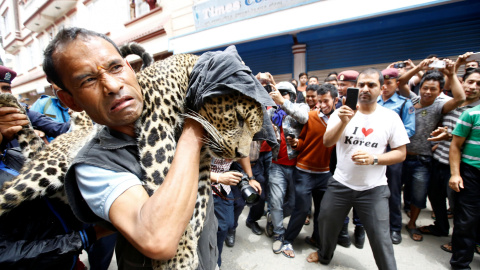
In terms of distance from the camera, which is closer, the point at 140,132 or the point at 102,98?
the point at 102,98

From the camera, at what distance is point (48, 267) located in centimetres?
134

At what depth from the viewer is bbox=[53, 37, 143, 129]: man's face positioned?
0.89 m

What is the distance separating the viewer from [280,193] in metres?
3.73

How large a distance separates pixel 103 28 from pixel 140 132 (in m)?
16.2

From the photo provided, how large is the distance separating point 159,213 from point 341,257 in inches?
140

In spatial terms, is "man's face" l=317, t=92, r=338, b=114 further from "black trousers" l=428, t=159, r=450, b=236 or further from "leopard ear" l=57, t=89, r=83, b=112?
"leopard ear" l=57, t=89, r=83, b=112

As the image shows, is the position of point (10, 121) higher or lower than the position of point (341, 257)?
higher

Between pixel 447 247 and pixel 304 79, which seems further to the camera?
pixel 304 79

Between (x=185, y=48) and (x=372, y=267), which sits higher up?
(x=185, y=48)

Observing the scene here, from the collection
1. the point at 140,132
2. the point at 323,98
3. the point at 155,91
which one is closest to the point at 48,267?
the point at 140,132

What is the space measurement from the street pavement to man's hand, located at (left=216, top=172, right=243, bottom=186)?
5.17ft

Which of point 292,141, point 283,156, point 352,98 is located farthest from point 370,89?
point 283,156

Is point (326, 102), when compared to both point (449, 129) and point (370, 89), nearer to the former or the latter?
point (370, 89)

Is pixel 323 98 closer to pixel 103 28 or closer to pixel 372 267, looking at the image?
pixel 372 267
